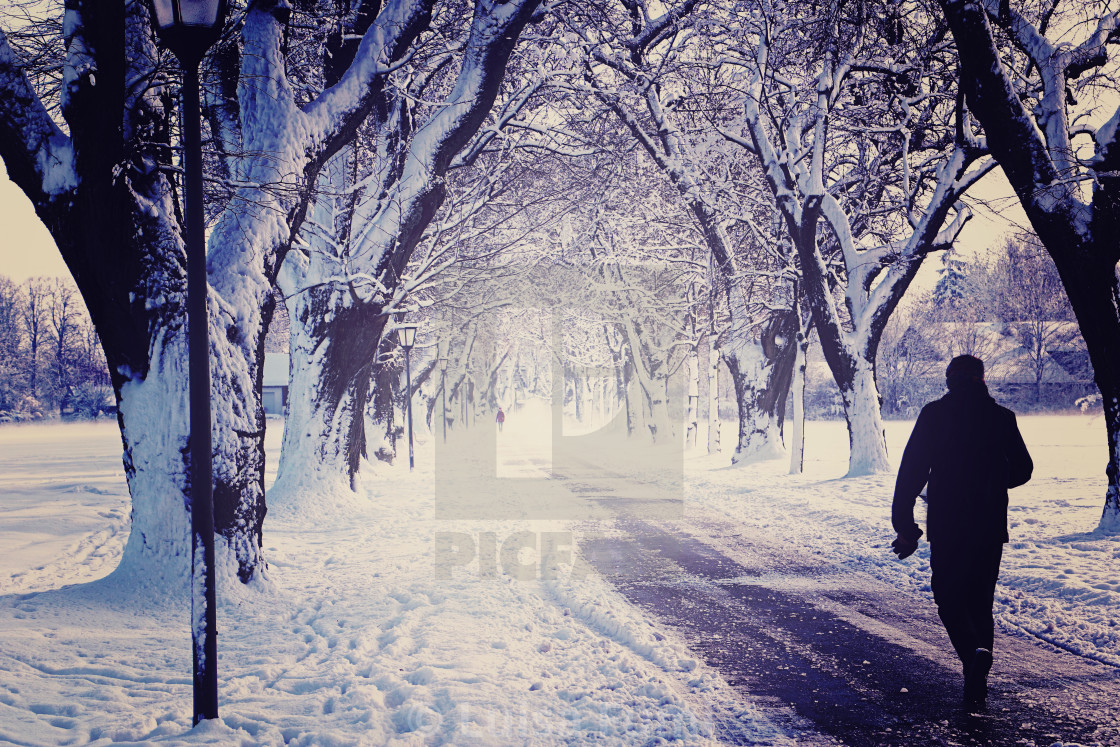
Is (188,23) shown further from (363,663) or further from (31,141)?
(363,663)

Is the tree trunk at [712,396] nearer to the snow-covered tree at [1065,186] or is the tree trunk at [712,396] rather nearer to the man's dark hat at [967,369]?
the snow-covered tree at [1065,186]

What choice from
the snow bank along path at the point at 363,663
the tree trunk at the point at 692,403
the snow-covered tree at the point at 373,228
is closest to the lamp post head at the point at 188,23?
the snow bank along path at the point at 363,663

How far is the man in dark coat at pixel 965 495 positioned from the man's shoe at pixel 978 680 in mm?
19

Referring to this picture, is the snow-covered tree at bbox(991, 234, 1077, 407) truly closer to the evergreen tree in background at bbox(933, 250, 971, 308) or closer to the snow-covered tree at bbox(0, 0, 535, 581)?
the evergreen tree in background at bbox(933, 250, 971, 308)

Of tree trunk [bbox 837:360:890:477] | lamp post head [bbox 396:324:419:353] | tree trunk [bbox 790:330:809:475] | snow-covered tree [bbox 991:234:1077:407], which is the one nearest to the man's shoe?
tree trunk [bbox 837:360:890:477]

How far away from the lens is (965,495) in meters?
4.52

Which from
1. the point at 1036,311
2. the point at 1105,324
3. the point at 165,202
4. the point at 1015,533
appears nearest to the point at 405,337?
the point at 165,202

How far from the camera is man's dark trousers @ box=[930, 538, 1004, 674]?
14.4ft

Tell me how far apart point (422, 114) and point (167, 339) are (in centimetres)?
949

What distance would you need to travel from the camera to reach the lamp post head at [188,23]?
383 cm

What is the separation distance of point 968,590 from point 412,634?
3773mm

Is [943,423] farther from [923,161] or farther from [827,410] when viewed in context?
[827,410]

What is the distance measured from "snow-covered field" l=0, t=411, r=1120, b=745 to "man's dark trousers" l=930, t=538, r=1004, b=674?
4.41 feet

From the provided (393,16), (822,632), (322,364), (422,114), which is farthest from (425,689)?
(422,114)
